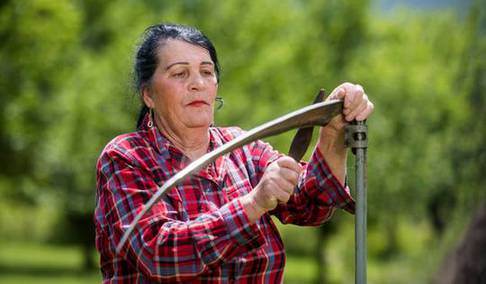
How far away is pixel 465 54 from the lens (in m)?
9.51

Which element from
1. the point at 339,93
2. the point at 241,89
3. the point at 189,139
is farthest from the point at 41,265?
the point at 339,93

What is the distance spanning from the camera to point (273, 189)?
278 cm

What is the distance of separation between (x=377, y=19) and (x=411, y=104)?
613cm

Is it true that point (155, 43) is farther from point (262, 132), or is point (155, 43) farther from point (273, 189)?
point (273, 189)

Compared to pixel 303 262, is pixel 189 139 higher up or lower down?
lower down

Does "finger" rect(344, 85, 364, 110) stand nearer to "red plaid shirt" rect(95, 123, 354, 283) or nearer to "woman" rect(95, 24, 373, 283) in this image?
"woman" rect(95, 24, 373, 283)

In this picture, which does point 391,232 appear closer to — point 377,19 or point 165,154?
point 377,19

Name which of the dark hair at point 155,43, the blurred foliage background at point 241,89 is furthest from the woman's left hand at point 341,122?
the blurred foliage background at point 241,89

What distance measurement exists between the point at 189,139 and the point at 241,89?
2199 cm

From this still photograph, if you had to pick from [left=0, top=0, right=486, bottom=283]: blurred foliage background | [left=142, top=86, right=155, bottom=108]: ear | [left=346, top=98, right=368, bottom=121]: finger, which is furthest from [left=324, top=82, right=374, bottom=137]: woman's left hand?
[left=0, top=0, right=486, bottom=283]: blurred foliage background

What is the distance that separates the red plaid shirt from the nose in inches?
8.6

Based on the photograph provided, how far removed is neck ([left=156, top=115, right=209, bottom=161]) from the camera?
126 inches

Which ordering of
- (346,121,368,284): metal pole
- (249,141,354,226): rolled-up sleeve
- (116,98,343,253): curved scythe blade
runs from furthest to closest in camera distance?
1. (249,141,354,226): rolled-up sleeve
2. (346,121,368,284): metal pole
3. (116,98,343,253): curved scythe blade

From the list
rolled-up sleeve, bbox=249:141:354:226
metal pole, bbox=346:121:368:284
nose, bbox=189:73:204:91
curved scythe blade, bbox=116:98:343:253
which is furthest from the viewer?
rolled-up sleeve, bbox=249:141:354:226
